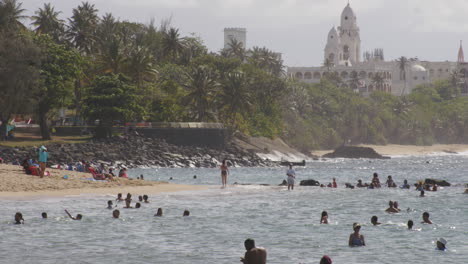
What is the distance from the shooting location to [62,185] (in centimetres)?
4375

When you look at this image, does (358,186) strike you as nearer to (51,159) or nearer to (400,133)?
(51,159)

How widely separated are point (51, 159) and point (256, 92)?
55269 mm

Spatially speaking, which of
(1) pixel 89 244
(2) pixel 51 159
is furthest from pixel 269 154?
(1) pixel 89 244

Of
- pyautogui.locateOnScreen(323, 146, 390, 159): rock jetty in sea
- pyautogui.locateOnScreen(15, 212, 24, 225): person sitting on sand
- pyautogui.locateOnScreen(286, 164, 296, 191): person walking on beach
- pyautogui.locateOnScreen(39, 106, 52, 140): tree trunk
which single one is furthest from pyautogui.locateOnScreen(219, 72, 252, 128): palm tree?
pyautogui.locateOnScreen(15, 212, 24, 225): person sitting on sand

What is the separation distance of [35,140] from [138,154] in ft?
33.2

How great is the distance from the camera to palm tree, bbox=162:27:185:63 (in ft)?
387

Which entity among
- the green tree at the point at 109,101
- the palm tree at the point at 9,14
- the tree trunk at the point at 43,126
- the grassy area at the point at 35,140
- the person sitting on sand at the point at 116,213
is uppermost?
the palm tree at the point at 9,14

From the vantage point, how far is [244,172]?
75.1 metres

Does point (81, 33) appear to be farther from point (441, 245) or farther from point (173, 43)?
point (441, 245)

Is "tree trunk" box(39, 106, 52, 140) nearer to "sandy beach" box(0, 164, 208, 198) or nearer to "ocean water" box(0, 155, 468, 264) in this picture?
"sandy beach" box(0, 164, 208, 198)

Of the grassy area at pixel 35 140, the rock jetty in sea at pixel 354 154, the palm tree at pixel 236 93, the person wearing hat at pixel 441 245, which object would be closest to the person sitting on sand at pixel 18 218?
the person wearing hat at pixel 441 245

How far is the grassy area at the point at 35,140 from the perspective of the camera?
243 feet

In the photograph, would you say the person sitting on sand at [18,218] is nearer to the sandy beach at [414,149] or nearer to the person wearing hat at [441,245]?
the person wearing hat at [441,245]

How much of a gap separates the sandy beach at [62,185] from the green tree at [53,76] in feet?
90.9
